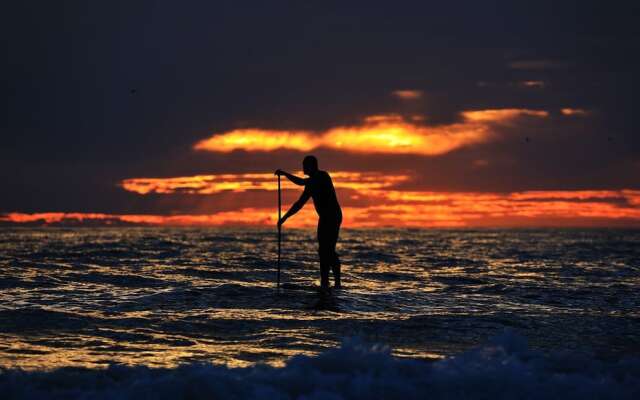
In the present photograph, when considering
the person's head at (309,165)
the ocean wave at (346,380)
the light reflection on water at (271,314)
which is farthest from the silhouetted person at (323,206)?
the ocean wave at (346,380)

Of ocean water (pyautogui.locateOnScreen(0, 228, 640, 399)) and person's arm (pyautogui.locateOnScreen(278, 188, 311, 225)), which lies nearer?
ocean water (pyautogui.locateOnScreen(0, 228, 640, 399))

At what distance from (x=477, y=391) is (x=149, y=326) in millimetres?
4667

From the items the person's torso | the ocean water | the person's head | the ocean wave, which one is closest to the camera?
the ocean wave

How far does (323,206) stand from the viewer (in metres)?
13.3

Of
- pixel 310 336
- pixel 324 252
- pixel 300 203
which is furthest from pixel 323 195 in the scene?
pixel 310 336

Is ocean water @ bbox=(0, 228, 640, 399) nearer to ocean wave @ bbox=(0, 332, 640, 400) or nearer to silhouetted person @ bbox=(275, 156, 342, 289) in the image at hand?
ocean wave @ bbox=(0, 332, 640, 400)

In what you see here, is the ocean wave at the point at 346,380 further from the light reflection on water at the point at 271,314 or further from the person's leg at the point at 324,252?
the person's leg at the point at 324,252

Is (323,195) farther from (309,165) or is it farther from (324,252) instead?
(324,252)

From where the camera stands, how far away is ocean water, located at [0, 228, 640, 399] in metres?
5.69

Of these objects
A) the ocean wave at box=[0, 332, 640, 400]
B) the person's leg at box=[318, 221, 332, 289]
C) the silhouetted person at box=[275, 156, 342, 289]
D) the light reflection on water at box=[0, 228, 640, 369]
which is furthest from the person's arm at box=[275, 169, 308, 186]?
the ocean wave at box=[0, 332, 640, 400]

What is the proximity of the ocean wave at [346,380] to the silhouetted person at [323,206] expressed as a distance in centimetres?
685

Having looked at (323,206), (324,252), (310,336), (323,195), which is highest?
(323,195)

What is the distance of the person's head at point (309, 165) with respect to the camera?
43.2ft

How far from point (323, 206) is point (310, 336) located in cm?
541
